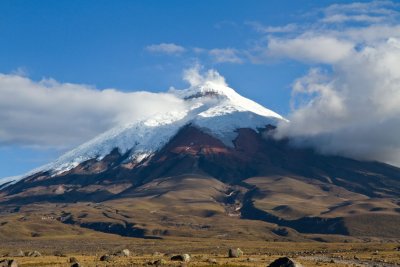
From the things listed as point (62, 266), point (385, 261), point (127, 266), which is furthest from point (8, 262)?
point (385, 261)

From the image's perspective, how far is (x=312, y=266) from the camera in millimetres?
88000

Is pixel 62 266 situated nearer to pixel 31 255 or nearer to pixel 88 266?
pixel 88 266

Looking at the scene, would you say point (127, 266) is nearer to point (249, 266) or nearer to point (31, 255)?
point (249, 266)

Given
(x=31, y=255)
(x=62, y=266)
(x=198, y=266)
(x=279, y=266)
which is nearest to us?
(x=279, y=266)

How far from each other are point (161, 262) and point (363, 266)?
31.1m

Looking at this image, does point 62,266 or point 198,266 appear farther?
point 62,266

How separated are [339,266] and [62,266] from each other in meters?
40.8

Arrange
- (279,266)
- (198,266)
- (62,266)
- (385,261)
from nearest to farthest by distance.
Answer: (279,266) < (198,266) < (62,266) < (385,261)

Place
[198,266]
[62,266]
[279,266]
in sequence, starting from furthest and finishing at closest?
1. [62,266]
2. [198,266]
3. [279,266]

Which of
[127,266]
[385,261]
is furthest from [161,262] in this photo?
[385,261]

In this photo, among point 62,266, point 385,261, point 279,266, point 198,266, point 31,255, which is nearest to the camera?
point 279,266

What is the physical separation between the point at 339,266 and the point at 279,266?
52.8 ft

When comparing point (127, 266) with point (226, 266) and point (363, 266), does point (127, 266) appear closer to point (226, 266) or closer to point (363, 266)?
point (226, 266)

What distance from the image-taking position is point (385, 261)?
4208 inches
